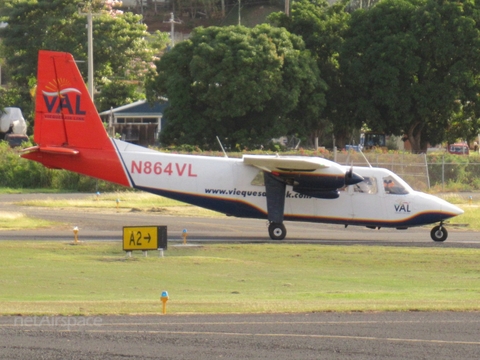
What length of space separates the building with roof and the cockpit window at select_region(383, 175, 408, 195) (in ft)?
139

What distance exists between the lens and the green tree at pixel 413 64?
5297 centimetres

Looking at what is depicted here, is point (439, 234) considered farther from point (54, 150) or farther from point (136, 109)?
point (136, 109)

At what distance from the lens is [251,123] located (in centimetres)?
5319

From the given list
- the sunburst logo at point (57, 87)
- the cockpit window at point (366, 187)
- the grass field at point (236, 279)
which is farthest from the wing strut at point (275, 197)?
the sunburst logo at point (57, 87)

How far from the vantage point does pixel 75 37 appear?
212ft

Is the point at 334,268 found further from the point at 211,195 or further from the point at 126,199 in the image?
the point at 126,199

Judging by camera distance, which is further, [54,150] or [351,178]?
[351,178]

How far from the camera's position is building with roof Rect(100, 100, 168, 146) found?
6638 cm

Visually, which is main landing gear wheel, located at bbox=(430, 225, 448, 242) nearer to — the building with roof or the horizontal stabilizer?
the horizontal stabilizer

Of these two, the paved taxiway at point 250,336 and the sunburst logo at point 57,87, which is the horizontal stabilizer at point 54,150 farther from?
the paved taxiway at point 250,336

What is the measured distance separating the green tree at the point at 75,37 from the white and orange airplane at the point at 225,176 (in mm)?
39925

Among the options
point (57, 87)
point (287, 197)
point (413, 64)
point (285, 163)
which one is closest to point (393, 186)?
point (287, 197)

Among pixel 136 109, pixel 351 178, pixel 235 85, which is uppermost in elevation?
pixel 235 85

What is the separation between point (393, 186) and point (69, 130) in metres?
9.91
